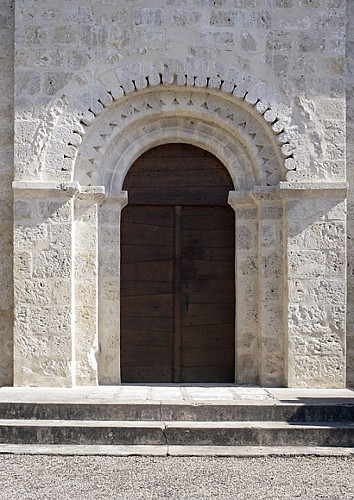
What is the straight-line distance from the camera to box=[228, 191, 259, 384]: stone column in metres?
8.58

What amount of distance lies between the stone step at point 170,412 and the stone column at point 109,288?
4.00ft

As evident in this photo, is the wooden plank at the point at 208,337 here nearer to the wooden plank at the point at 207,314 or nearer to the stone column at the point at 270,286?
the wooden plank at the point at 207,314

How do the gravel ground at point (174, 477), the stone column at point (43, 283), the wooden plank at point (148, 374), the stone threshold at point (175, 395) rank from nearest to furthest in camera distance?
1. the gravel ground at point (174, 477)
2. the stone threshold at point (175, 395)
3. the stone column at point (43, 283)
4. the wooden plank at point (148, 374)

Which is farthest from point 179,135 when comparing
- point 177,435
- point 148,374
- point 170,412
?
point 177,435

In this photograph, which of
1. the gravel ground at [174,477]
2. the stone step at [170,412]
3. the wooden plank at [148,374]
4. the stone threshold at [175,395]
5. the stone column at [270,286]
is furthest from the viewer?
the wooden plank at [148,374]

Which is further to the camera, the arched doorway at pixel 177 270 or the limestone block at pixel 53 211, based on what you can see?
the arched doorway at pixel 177 270

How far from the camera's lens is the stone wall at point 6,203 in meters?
8.41

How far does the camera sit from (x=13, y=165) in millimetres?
8375

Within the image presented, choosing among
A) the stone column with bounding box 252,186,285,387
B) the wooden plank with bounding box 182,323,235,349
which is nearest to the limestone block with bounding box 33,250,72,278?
the wooden plank with bounding box 182,323,235,349

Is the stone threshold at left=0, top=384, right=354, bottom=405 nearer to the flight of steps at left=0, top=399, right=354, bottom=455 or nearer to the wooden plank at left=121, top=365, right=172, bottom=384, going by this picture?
the flight of steps at left=0, top=399, right=354, bottom=455

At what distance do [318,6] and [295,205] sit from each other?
2.16m

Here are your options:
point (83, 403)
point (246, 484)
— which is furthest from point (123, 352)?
point (246, 484)

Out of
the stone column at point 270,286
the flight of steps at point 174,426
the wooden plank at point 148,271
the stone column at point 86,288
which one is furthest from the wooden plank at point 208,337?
the flight of steps at point 174,426

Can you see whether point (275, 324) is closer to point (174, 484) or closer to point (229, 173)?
point (229, 173)
